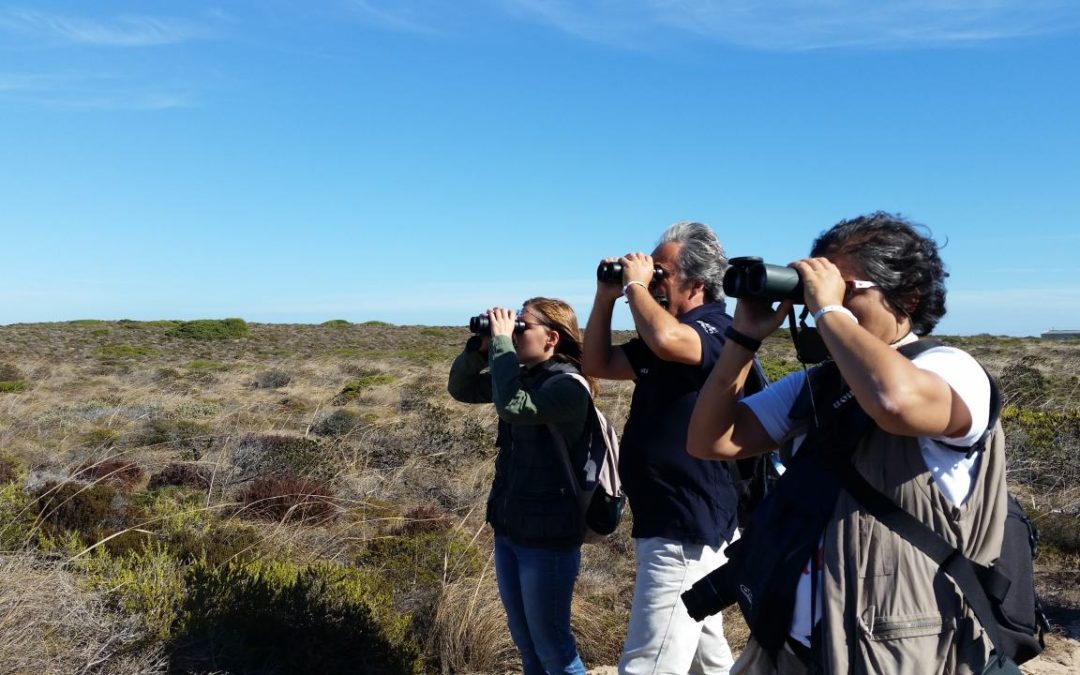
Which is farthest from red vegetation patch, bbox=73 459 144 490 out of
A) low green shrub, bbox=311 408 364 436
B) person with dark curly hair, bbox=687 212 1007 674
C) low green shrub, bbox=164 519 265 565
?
person with dark curly hair, bbox=687 212 1007 674

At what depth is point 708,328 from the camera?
9.09 feet

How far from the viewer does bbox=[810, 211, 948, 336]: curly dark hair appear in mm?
1883

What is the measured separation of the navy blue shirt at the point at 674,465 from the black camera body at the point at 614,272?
0.17 meters

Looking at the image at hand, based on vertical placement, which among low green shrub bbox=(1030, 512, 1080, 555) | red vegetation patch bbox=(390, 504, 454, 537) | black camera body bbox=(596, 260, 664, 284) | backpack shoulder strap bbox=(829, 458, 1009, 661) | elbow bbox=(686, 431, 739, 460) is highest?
black camera body bbox=(596, 260, 664, 284)

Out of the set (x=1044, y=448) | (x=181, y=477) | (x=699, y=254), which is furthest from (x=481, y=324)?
(x=1044, y=448)

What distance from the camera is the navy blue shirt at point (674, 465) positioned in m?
2.67

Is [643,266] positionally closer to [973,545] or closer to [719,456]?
Result: [719,456]

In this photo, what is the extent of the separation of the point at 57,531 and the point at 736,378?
400 cm

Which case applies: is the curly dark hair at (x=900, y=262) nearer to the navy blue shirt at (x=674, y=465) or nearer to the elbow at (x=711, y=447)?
the elbow at (x=711, y=447)

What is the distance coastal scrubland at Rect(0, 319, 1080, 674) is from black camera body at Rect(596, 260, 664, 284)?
190 centimetres

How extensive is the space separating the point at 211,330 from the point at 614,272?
36.7 metres

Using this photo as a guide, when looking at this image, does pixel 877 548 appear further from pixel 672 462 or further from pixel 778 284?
pixel 672 462

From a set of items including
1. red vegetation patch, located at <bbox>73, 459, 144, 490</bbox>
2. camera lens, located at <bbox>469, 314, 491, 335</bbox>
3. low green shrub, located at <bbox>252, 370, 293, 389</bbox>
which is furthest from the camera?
low green shrub, located at <bbox>252, 370, 293, 389</bbox>

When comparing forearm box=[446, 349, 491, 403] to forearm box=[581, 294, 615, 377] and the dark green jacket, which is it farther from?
forearm box=[581, 294, 615, 377]
